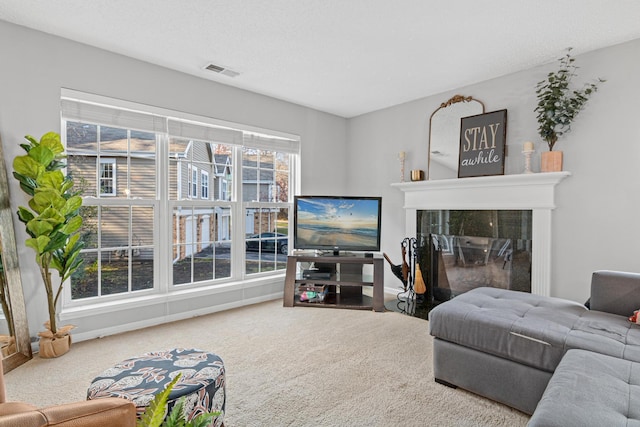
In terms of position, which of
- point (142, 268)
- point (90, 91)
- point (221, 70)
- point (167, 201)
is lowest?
point (142, 268)

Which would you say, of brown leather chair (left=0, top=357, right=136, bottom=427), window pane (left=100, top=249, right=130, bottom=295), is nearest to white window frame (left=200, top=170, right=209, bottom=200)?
window pane (left=100, top=249, right=130, bottom=295)

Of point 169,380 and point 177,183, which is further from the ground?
point 177,183

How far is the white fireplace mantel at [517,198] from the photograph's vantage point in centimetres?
322

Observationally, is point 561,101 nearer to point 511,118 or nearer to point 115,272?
point 511,118

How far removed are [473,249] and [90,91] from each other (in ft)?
13.4

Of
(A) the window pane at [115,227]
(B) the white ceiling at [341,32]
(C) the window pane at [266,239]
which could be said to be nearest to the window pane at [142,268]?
(A) the window pane at [115,227]

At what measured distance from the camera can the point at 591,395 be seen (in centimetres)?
132

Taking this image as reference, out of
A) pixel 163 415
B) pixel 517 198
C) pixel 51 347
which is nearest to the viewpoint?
pixel 163 415

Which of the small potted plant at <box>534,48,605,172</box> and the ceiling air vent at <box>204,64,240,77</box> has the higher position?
the ceiling air vent at <box>204,64,240,77</box>

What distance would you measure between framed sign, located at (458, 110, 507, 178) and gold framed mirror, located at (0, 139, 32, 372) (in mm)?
4122

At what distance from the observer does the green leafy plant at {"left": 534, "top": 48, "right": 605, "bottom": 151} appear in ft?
10.0

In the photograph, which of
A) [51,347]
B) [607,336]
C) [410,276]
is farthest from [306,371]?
[410,276]

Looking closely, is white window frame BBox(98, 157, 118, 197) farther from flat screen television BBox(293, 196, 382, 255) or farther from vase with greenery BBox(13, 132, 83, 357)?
flat screen television BBox(293, 196, 382, 255)

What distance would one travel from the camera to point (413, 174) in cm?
424
